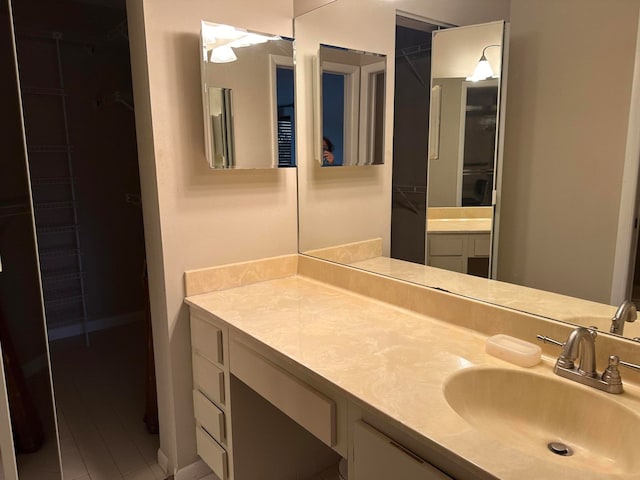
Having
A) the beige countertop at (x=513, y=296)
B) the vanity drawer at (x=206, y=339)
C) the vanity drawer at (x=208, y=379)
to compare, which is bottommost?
the vanity drawer at (x=208, y=379)

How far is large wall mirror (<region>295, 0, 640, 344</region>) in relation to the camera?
118 centimetres

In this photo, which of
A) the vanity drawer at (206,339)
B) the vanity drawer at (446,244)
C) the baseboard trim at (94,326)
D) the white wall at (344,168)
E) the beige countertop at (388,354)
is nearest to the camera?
the beige countertop at (388,354)

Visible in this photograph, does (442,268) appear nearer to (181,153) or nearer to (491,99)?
(491,99)

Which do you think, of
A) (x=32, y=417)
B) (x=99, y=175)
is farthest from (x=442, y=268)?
(x=99, y=175)

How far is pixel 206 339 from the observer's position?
177cm

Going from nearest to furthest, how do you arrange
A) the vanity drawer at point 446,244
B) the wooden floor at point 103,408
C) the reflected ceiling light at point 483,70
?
the reflected ceiling light at point 483,70
the vanity drawer at point 446,244
the wooden floor at point 103,408

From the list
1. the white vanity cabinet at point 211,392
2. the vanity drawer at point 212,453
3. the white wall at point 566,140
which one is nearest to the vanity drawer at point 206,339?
the white vanity cabinet at point 211,392

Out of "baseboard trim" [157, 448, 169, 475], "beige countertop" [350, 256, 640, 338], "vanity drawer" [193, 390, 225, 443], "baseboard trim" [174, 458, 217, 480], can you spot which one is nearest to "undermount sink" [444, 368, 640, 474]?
"beige countertop" [350, 256, 640, 338]

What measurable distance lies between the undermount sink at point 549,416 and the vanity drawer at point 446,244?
48 centimetres

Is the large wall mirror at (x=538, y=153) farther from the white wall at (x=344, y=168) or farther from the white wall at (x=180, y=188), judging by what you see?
the white wall at (x=180, y=188)

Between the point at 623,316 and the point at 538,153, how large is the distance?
49 centimetres

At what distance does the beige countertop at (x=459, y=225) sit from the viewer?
4.84ft

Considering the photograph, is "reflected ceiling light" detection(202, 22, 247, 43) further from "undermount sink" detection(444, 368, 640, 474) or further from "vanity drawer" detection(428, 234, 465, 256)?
"undermount sink" detection(444, 368, 640, 474)

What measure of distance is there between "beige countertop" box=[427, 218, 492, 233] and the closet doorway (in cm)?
209
